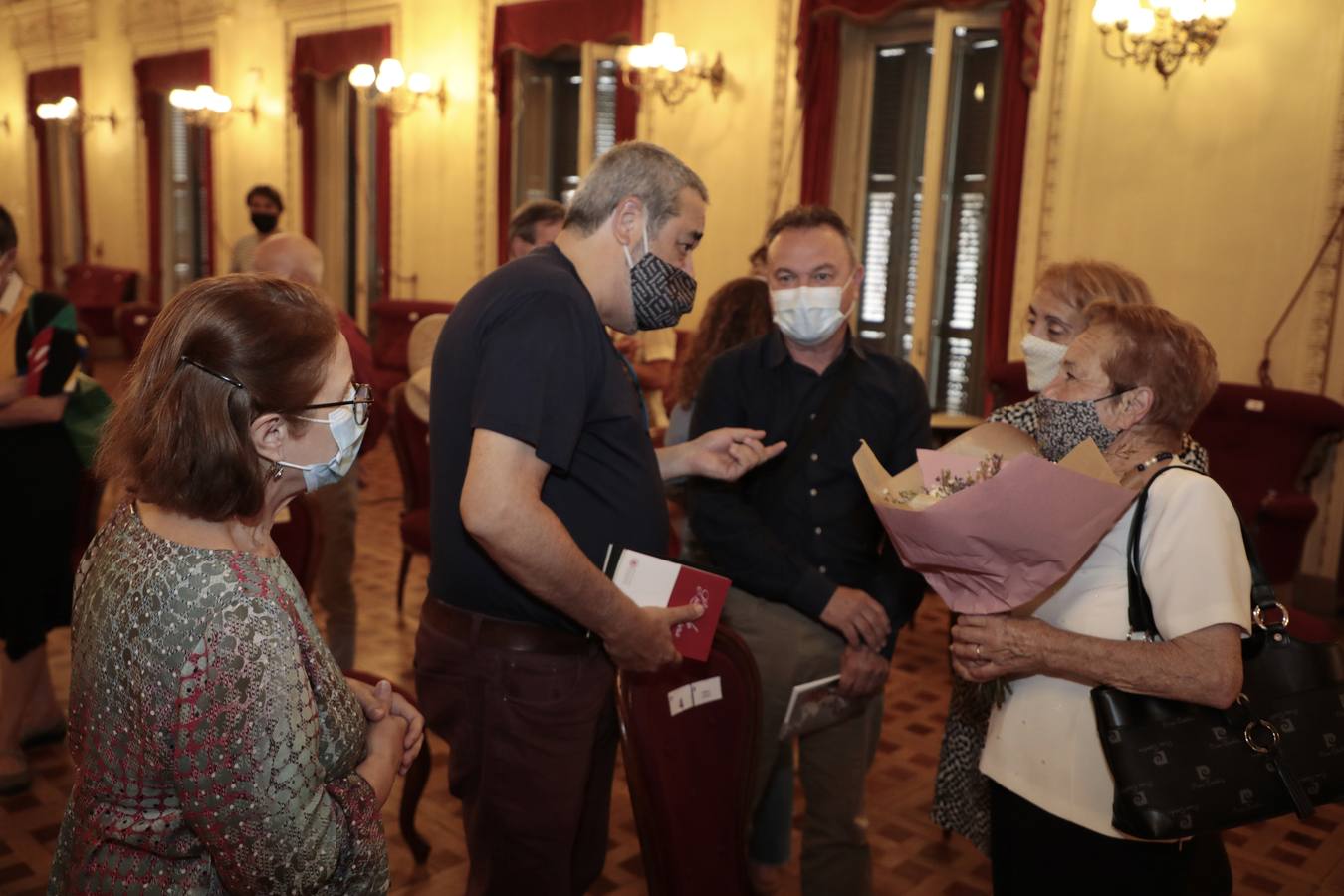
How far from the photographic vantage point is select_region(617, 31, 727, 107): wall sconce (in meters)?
7.81

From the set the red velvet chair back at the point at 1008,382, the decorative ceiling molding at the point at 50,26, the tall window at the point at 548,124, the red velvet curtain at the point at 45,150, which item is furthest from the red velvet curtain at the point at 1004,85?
the red velvet curtain at the point at 45,150

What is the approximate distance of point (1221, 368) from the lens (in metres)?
5.76

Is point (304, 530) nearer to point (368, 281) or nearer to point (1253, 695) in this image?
point (1253, 695)

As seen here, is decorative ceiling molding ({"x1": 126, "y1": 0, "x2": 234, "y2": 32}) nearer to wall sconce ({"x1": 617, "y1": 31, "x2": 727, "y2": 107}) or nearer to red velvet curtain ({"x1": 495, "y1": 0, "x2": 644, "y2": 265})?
red velvet curtain ({"x1": 495, "y1": 0, "x2": 644, "y2": 265})

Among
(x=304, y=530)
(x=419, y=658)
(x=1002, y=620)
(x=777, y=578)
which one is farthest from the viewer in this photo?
(x=304, y=530)

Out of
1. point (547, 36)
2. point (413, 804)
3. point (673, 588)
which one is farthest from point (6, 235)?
point (547, 36)

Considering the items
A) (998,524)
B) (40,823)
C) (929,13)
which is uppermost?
(929,13)

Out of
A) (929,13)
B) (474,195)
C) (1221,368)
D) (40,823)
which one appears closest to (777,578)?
(40,823)

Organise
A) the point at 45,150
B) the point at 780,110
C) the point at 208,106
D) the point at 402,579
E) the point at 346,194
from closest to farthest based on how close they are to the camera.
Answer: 1. the point at 402,579
2. the point at 780,110
3. the point at 346,194
4. the point at 208,106
5. the point at 45,150

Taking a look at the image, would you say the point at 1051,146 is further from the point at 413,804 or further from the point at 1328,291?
the point at 413,804

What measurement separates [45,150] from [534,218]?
1456 cm

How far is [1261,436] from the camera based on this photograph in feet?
17.5

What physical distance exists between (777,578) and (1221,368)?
14.6 feet

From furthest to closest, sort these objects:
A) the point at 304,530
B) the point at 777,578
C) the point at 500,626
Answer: the point at 304,530, the point at 777,578, the point at 500,626
